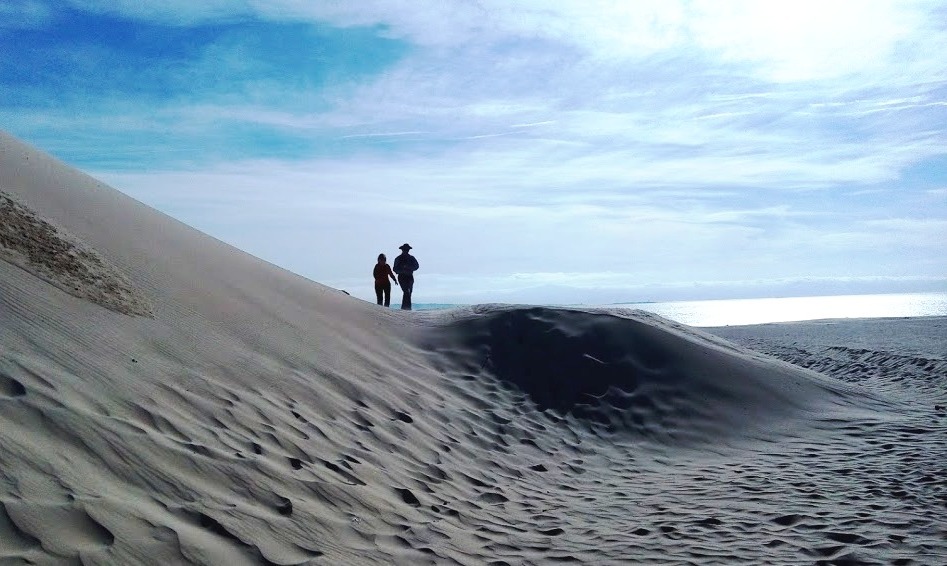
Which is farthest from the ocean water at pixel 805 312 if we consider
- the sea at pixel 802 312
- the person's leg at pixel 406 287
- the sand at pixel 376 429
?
the sand at pixel 376 429

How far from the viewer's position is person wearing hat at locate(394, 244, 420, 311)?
15.9 metres

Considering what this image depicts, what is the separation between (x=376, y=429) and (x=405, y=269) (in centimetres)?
964

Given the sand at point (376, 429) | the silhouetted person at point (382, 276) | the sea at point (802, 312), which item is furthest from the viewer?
the sea at point (802, 312)

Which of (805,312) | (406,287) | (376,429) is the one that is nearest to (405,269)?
(406,287)

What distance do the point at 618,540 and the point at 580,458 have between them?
275cm

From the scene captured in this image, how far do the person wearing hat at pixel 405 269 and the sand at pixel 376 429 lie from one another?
4.22m

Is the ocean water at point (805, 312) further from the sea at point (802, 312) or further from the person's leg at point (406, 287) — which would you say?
the person's leg at point (406, 287)

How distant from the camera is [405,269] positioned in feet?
52.1

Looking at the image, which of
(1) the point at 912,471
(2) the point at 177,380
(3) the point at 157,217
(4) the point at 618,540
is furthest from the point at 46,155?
(1) the point at 912,471

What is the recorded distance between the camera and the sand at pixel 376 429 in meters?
3.71

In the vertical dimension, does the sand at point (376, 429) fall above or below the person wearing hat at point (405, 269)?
below

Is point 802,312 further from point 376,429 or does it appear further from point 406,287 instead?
point 376,429

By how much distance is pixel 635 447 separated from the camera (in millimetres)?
8188

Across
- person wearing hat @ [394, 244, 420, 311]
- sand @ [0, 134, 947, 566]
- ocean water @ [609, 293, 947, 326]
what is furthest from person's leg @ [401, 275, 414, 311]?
ocean water @ [609, 293, 947, 326]
